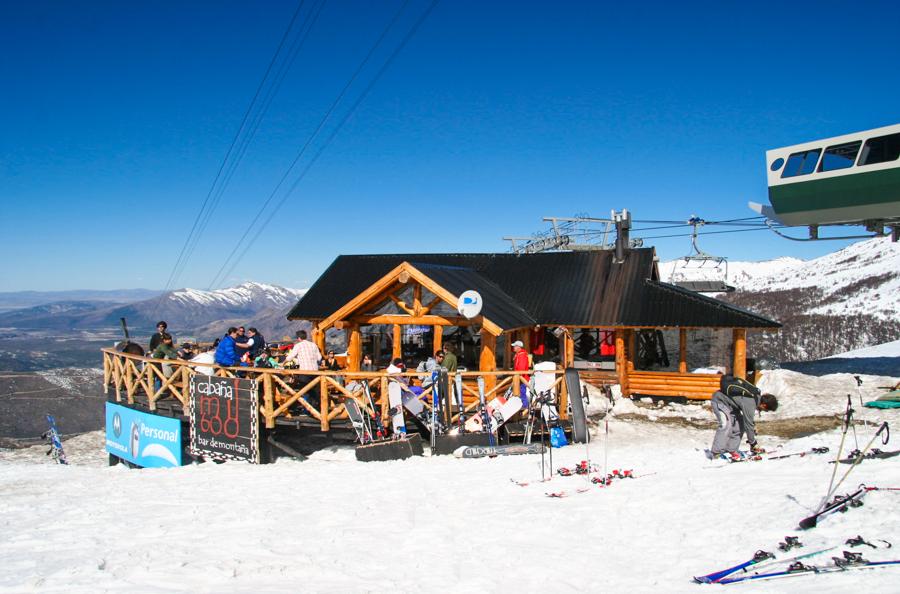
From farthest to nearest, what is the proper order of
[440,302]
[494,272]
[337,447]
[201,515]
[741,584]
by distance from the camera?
[494,272]
[440,302]
[337,447]
[201,515]
[741,584]

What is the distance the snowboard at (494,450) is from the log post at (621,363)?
656cm

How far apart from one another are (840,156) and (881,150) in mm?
1004

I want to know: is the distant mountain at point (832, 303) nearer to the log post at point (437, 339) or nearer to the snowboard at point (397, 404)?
the log post at point (437, 339)

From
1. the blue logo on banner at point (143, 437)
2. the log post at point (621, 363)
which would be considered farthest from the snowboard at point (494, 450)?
the log post at point (621, 363)

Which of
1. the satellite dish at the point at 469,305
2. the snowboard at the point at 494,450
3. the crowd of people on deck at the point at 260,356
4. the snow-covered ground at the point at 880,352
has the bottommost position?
the snowboard at the point at 494,450

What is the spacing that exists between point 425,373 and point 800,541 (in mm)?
7073

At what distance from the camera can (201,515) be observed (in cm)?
756

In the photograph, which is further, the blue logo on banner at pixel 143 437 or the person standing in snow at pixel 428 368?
the blue logo on banner at pixel 143 437

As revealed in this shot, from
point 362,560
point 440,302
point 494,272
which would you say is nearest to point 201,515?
point 362,560

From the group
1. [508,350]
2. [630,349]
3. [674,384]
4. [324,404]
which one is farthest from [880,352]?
[324,404]

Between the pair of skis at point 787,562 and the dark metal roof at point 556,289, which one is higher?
the dark metal roof at point 556,289

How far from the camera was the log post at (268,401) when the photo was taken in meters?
11.7

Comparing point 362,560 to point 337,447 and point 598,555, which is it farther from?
point 337,447

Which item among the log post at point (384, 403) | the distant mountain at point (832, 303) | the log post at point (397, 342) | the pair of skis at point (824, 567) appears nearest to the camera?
the pair of skis at point (824, 567)
